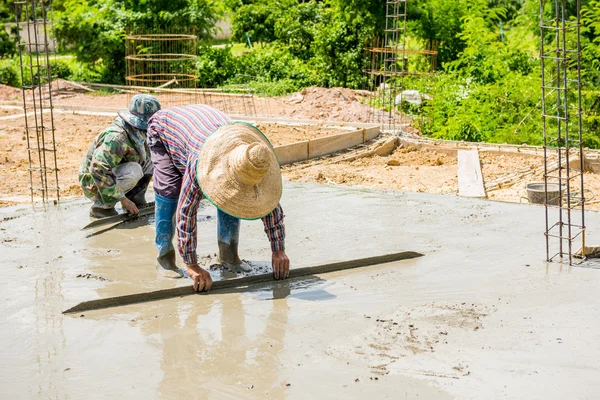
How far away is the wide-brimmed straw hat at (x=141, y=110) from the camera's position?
6.52m

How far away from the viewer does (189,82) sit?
17.7 meters

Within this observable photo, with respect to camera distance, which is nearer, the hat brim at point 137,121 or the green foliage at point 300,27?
the hat brim at point 137,121

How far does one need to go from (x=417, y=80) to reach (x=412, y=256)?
809 centimetres

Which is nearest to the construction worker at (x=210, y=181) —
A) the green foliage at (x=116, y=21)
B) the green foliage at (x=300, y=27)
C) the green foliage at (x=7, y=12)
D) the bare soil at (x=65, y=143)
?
the bare soil at (x=65, y=143)

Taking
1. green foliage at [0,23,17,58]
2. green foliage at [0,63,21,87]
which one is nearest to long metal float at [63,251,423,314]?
green foliage at [0,63,21,87]

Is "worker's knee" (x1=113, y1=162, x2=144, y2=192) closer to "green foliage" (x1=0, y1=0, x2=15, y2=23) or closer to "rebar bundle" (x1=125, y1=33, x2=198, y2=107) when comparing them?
"rebar bundle" (x1=125, y1=33, x2=198, y2=107)

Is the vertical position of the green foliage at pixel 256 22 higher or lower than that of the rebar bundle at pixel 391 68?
higher

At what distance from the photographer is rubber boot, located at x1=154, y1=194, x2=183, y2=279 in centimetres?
546

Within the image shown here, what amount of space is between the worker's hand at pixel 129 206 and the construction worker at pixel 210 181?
4.59ft

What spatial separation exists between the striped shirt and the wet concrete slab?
0.40 m

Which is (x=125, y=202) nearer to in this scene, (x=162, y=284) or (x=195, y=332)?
(x=162, y=284)

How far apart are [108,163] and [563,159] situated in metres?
5.43

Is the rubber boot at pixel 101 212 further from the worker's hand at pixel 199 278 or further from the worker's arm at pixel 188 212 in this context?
the worker's arm at pixel 188 212

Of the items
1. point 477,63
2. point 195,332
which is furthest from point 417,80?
point 195,332
